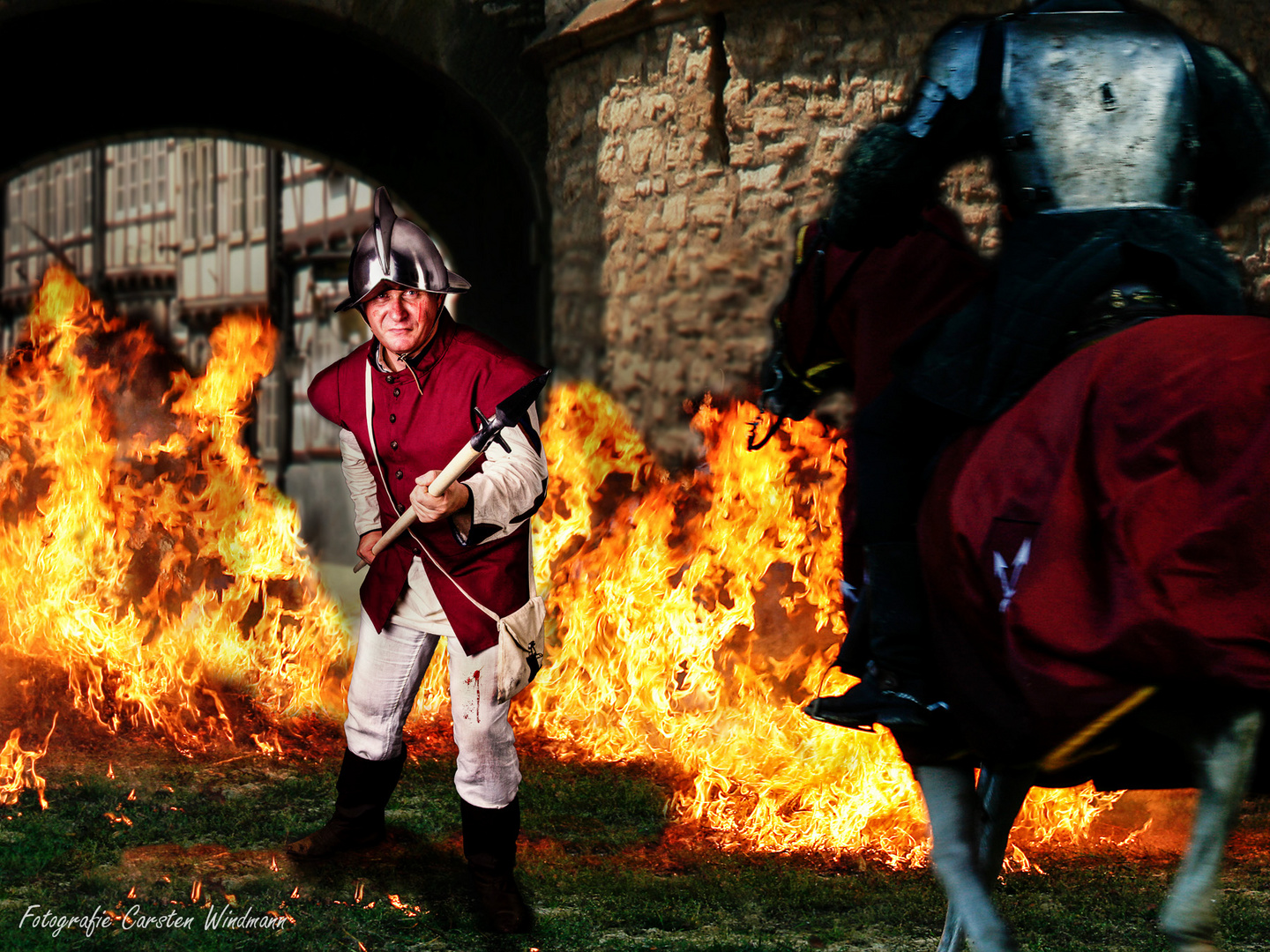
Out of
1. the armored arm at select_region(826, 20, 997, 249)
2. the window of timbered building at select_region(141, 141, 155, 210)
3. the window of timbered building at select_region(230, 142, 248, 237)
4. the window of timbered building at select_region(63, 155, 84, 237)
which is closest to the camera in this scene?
the armored arm at select_region(826, 20, 997, 249)

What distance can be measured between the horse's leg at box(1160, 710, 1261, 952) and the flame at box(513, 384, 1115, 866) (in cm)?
289

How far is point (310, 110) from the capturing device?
25.4 feet

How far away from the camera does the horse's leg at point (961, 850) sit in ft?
8.28

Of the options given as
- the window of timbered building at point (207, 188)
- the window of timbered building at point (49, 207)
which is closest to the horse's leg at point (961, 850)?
the window of timbered building at point (207, 188)

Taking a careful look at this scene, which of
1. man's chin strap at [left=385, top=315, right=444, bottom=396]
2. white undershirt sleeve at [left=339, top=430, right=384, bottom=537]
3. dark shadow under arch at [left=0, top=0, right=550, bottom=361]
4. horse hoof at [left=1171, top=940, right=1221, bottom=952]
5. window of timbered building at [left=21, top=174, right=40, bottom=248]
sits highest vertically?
window of timbered building at [left=21, top=174, right=40, bottom=248]

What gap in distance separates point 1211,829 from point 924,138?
1475 mm

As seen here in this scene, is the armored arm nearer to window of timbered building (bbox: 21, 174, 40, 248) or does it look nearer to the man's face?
the man's face

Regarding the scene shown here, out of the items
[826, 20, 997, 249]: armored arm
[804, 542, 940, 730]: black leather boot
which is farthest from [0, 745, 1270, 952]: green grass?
[826, 20, 997, 249]: armored arm

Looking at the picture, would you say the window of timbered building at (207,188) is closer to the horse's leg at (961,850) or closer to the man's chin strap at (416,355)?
the man's chin strap at (416,355)

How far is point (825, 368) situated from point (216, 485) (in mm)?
4423

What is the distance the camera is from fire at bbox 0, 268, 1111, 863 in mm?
5793

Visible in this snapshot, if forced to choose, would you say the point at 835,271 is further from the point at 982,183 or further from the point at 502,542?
the point at 982,183

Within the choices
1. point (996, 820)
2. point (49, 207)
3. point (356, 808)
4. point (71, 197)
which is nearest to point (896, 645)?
point (996, 820)

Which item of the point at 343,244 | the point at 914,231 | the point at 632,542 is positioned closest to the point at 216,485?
the point at 632,542
